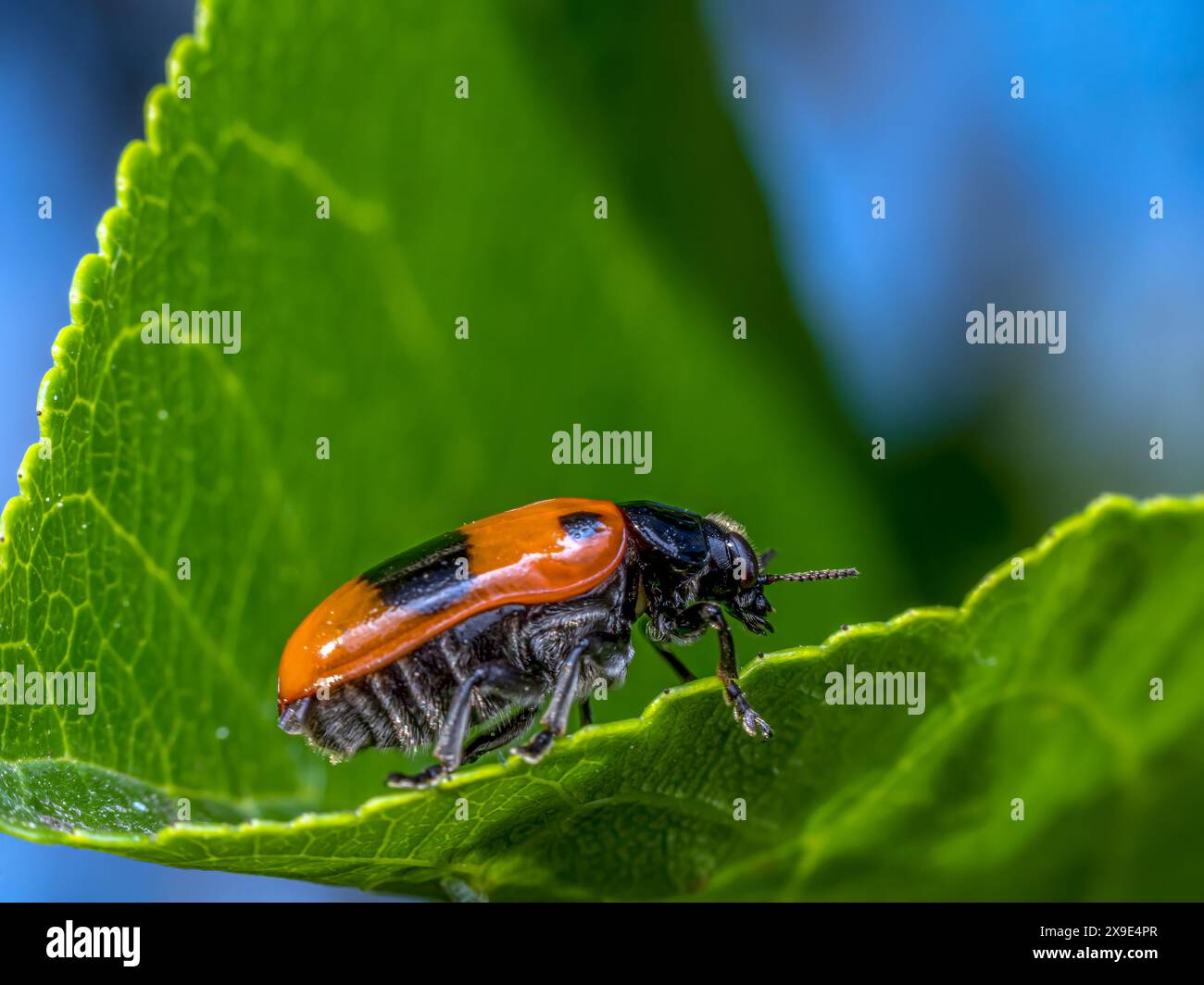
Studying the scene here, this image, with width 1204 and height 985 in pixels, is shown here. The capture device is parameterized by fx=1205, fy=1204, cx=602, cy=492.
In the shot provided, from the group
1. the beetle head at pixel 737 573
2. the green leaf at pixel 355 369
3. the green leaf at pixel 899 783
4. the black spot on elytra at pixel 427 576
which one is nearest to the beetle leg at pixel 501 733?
the green leaf at pixel 355 369

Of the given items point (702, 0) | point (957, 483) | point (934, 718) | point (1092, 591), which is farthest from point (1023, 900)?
point (702, 0)

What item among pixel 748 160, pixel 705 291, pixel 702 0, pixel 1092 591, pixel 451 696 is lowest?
pixel 451 696

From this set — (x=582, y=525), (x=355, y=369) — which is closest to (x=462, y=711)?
(x=582, y=525)

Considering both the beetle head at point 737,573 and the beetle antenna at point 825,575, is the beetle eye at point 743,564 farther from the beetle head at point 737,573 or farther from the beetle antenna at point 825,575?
the beetle antenna at point 825,575

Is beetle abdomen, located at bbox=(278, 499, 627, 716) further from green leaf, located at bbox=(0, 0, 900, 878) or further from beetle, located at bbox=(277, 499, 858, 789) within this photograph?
A: green leaf, located at bbox=(0, 0, 900, 878)

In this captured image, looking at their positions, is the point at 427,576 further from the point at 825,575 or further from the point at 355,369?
the point at 825,575

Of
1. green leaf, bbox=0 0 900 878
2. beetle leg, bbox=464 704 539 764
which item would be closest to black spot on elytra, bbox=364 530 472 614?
green leaf, bbox=0 0 900 878

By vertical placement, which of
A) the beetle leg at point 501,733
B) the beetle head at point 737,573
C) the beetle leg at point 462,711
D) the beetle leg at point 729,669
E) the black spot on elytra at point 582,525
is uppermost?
the black spot on elytra at point 582,525

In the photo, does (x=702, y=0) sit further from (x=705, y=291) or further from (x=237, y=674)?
(x=237, y=674)
